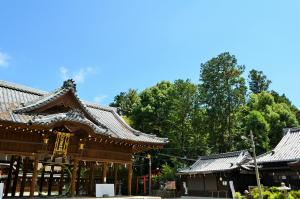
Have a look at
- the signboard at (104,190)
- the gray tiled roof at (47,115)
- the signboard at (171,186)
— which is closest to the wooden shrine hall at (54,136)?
the gray tiled roof at (47,115)

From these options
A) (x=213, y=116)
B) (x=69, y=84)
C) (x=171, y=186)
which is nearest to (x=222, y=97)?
(x=213, y=116)

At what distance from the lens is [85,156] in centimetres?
1673

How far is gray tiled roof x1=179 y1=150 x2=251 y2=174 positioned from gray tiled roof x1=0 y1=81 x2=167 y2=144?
15.9 meters

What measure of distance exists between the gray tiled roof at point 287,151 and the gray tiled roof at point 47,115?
13.5 metres

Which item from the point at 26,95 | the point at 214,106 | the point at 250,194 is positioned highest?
the point at 214,106

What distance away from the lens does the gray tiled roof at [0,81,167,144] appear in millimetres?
A: 14825

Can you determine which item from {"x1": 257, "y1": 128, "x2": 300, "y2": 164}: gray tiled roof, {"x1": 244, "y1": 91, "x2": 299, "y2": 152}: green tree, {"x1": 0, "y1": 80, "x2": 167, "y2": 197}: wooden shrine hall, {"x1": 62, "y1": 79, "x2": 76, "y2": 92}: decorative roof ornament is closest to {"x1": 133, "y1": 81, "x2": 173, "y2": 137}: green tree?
{"x1": 244, "y1": 91, "x2": 299, "y2": 152}: green tree

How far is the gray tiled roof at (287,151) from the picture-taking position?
27.1 metres

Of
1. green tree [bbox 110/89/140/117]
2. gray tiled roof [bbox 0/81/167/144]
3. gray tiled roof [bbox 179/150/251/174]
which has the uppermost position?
green tree [bbox 110/89/140/117]

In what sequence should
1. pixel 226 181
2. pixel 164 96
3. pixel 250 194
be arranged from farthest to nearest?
pixel 164 96 < pixel 226 181 < pixel 250 194

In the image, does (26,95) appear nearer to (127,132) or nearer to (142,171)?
(127,132)

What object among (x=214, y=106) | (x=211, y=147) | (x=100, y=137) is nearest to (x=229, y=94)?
(x=214, y=106)

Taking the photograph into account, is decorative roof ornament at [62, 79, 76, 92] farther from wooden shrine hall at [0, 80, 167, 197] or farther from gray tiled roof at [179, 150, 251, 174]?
gray tiled roof at [179, 150, 251, 174]

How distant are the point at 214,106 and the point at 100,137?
3238 centimetres
